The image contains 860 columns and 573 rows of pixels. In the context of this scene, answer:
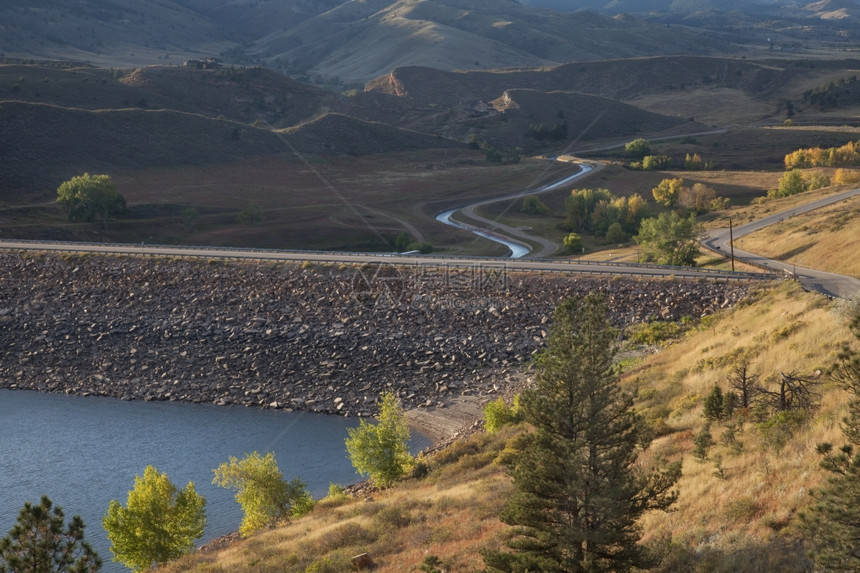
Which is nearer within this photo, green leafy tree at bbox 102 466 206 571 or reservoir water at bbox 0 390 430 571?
green leafy tree at bbox 102 466 206 571

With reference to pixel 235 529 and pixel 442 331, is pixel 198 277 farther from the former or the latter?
pixel 235 529

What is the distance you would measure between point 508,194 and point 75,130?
7275cm

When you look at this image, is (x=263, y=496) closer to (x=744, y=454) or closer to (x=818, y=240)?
(x=744, y=454)

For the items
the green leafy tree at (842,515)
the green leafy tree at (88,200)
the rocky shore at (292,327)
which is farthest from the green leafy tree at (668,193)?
the green leafy tree at (842,515)

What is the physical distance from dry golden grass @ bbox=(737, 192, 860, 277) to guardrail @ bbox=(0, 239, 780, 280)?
4.78 m

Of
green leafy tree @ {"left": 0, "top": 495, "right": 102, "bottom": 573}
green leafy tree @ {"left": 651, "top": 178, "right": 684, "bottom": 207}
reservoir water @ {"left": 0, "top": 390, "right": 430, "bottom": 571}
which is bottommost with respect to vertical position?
reservoir water @ {"left": 0, "top": 390, "right": 430, "bottom": 571}

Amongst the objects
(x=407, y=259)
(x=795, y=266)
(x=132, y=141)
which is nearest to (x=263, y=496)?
(x=407, y=259)

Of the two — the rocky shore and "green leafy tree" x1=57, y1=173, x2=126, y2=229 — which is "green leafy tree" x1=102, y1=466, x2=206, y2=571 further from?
"green leafy tree" x1=57, y1=173, x2=126, y2=229

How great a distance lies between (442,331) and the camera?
186 feet

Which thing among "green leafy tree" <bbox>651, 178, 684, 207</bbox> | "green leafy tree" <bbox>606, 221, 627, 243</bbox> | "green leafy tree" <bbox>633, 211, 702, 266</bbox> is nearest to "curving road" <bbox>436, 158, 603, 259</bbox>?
"green leafy tree" <bbox>606, 221, 627, 243</bbox>

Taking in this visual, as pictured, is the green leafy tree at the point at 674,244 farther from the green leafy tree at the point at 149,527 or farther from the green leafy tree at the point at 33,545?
the green leafy tree at the point at 33,545

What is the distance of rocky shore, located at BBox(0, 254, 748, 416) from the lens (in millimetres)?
51906

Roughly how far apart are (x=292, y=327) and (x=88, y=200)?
5229 cm

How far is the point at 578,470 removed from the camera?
642 inches
